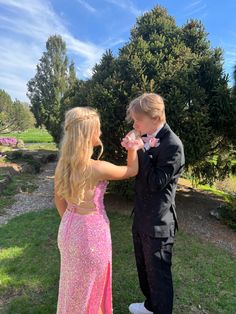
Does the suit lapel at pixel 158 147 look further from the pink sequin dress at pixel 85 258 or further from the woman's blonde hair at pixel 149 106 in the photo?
the pink sequin dress at pixel 85 258

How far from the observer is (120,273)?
453 cm

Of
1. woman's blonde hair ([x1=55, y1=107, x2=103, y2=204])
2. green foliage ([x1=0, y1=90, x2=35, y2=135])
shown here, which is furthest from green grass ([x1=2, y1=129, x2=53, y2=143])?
woman's blonde hair ([x1=55, y1=107, x2=103, y2=204])

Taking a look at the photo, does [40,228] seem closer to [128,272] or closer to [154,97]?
[128,272]

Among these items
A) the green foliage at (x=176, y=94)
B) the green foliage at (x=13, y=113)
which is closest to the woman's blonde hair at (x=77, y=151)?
the green foliage at (x=176, y=94)

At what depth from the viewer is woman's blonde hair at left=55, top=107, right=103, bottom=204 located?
96.4 inches

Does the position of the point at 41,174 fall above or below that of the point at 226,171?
below

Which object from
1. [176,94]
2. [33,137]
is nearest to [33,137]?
[33,137]

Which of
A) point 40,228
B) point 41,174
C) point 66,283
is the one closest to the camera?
point 66,283

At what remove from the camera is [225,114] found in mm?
7055

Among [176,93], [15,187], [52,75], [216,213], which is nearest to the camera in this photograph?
[176,93]

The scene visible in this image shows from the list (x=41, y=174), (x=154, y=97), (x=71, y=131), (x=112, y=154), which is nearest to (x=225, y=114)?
(x=112, y=154)

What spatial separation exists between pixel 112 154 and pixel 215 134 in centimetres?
239

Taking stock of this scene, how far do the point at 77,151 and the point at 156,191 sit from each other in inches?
32.0

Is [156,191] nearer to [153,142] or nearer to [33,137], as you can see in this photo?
[153,142]
